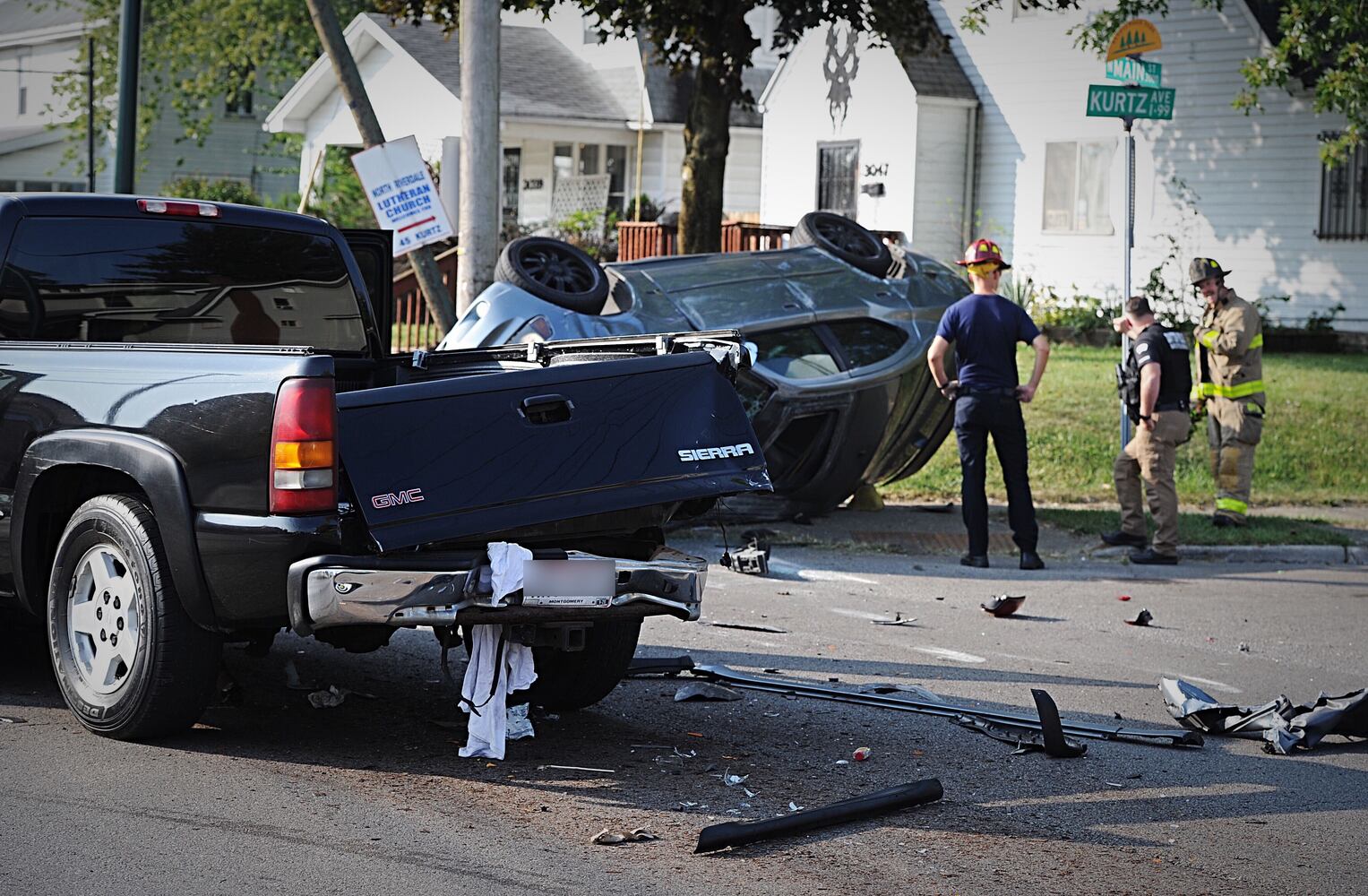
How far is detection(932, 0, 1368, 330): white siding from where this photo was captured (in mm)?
23688

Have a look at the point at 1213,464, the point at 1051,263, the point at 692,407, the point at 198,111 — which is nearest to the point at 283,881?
the point at 692,407

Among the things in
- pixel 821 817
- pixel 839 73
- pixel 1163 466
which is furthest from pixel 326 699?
A: pixel 839 73

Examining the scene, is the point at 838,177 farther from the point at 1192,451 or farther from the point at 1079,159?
the point at 1192,451

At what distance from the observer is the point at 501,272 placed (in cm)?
1076

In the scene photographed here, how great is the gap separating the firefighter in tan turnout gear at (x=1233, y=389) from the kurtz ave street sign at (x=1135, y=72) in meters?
1.49

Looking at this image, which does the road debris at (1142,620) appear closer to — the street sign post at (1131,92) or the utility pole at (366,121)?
the street sign post at (1131,92)

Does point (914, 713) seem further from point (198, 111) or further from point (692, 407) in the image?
point (198, 111)

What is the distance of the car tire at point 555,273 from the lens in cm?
1048

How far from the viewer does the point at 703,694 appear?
6.82m

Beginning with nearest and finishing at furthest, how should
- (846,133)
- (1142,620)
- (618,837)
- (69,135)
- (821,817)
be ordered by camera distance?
(618,837) → (821,817) → (1142,620) → (846,133) → (69,135)

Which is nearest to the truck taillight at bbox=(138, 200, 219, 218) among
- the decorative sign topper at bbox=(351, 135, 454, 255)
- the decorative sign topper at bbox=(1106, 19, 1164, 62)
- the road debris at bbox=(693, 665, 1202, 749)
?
the road debris at bbox=(693, 665, 1202, 749)

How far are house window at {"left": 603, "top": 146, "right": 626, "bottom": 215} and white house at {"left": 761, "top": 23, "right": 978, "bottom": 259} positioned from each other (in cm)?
489

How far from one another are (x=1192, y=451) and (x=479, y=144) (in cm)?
732

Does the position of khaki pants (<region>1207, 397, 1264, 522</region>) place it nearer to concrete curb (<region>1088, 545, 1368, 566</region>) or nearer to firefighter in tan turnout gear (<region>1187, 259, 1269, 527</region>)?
firefighter in tan turnout gear (<region>1187, 259, 1269, 527</region>)
